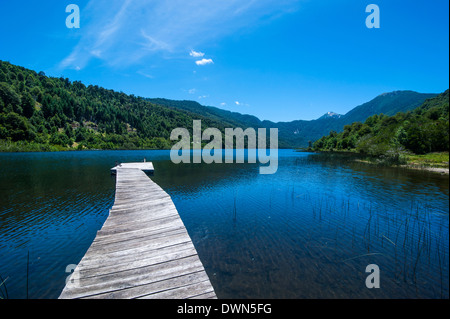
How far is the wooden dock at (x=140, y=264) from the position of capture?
5.05 m

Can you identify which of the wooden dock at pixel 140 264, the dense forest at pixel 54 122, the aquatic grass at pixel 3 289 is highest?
the dense forest at pixel 54 122

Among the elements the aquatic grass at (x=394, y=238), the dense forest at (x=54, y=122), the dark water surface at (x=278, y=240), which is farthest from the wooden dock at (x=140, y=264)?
the dense forest at (x=54, y=122)

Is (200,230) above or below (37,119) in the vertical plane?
below

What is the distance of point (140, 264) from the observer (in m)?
6.26

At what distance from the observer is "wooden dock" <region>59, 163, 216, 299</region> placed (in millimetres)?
5055

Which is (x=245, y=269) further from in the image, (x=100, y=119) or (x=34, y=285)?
(x=100, y=119)

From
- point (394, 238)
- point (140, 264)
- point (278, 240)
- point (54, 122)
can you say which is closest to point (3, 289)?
point (140, 264)

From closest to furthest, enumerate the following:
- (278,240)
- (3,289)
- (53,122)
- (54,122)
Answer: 1. (3,289)
2. (278,240)
3. (53,122)
4. (54,122)

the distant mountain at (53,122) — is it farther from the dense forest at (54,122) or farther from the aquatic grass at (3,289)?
the aquatic grass at (3,289)

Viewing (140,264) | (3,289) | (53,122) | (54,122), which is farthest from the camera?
(54,122)

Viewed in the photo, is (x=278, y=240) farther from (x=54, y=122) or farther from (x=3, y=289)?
(x=54, y=122)

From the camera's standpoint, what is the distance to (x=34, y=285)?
6887 mm
